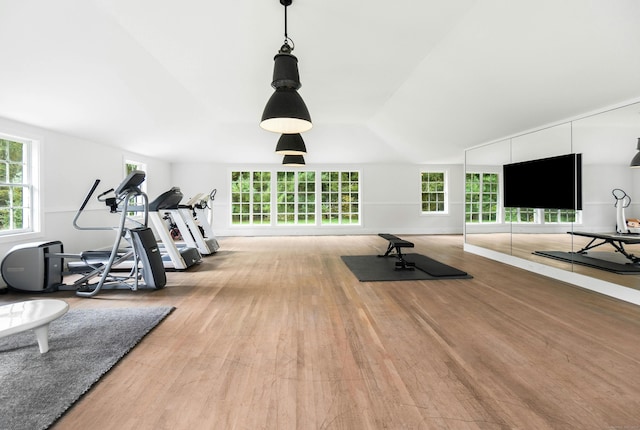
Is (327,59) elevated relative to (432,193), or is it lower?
elevated

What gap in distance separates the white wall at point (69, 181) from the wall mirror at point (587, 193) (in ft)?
25.3

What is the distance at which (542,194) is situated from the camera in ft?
15.8

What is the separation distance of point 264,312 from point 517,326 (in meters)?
2.41

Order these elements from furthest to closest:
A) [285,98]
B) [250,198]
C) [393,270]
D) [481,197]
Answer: [250,198]
[481,197]
[393,270]
[285,98]

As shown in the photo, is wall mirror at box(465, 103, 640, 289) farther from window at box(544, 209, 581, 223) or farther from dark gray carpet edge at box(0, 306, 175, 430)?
dark gray carpet edge at box(0, 306, 175, 430)

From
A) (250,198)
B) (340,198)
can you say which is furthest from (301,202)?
(250,198)

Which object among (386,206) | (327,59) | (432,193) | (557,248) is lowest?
(557,248)

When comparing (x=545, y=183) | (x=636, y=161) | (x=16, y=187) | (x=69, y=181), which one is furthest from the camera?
(x=69, y=181)

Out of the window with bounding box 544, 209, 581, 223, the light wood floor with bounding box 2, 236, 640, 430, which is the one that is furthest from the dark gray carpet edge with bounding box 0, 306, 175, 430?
the window with bounding box 544, 209, 581, 223

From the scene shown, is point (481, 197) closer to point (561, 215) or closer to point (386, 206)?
point (561, 215)

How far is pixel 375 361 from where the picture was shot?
7.15 feet

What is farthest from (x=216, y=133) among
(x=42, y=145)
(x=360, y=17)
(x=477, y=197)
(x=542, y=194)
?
(x=542, y=194)

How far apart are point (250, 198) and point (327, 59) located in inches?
257

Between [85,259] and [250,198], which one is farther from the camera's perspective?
[250,198]
